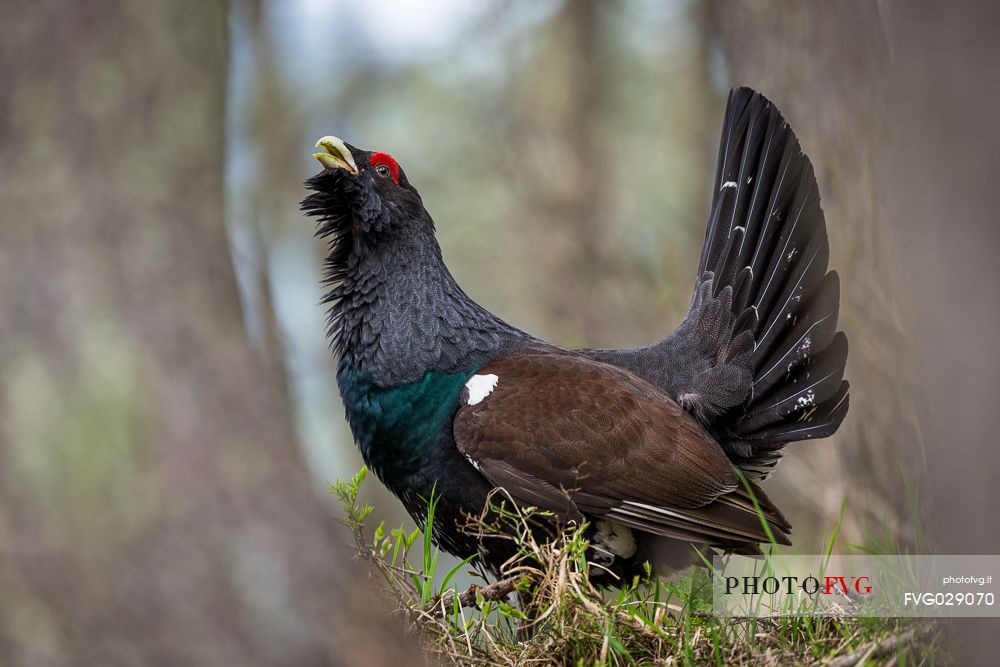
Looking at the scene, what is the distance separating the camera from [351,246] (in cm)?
425

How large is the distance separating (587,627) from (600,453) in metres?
0.91

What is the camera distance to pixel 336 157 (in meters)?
4.21

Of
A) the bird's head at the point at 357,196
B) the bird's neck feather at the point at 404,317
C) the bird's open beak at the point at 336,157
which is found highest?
the bird's open beak at the point at 336,157

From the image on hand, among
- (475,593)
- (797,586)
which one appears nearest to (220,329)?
(475,593)

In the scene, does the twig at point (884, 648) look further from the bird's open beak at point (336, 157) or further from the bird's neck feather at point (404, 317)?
the bird's open beak at point (336, 157)

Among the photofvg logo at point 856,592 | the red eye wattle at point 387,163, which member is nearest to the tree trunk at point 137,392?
the red eye wattle at point 387,163

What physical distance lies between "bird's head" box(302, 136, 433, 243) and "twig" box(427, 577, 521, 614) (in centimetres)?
172

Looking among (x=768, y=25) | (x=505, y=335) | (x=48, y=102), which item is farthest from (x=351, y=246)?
(x=768, y=25)

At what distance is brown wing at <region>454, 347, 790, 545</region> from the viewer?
11.7 ft

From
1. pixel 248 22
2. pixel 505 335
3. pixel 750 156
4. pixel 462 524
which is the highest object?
pixel 248 22

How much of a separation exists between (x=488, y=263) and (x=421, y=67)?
2698 millimetres

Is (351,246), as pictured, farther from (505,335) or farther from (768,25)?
(768,25)

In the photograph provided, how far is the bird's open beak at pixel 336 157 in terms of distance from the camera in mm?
4191

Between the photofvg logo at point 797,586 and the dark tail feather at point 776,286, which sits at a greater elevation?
the dark tail feather at point 776,286
